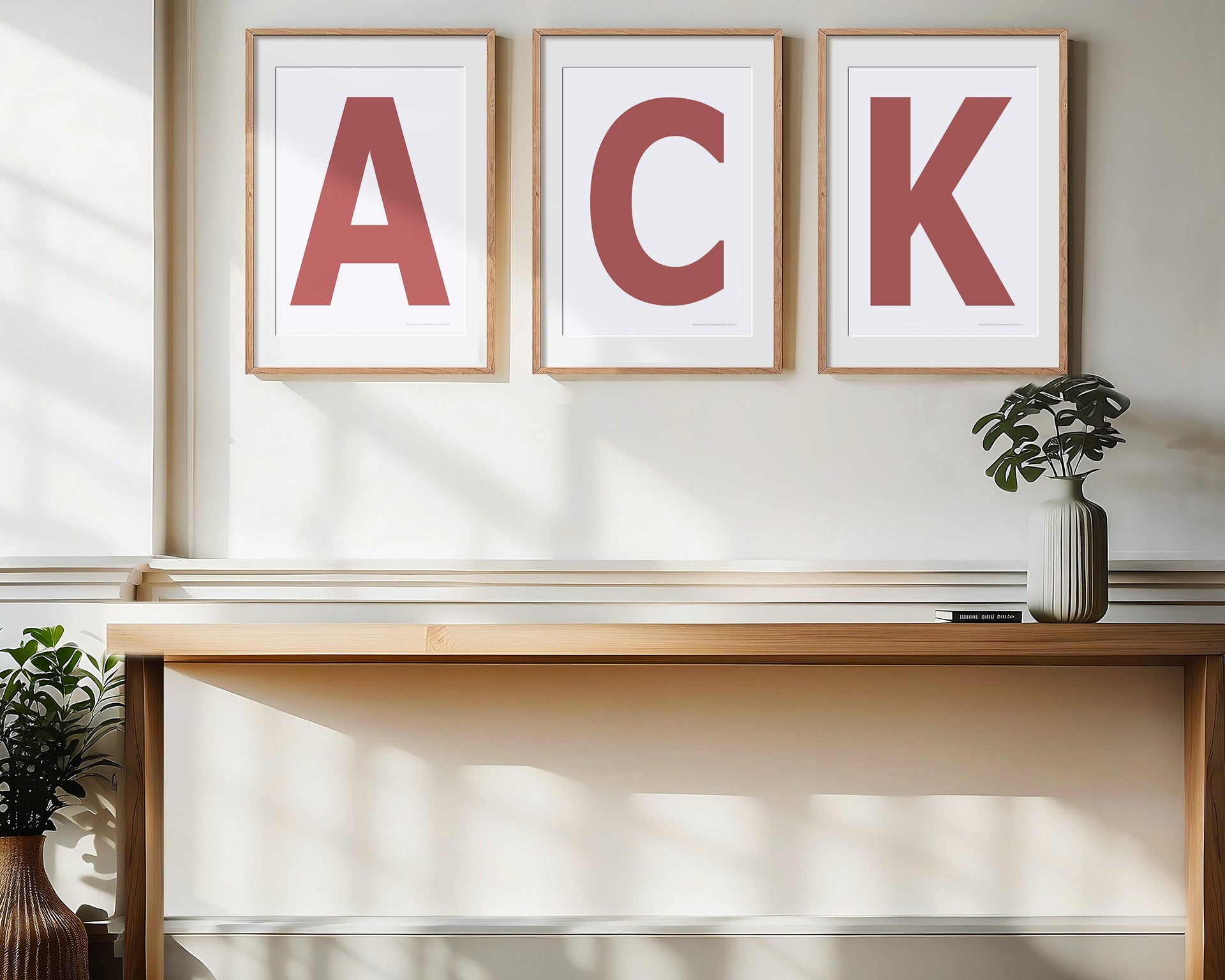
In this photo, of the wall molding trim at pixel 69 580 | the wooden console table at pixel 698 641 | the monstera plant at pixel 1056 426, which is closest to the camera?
the wooden console table at pixel 698 641

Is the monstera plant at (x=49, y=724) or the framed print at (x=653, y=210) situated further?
the framed print at (x=653, y=210)

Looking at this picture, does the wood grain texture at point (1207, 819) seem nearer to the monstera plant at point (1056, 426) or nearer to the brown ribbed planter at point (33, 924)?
the monstera plant at point (1056, 426)

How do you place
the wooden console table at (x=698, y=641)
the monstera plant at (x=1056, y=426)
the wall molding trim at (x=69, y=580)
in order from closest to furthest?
the wooden console table at (x=698, y=641) < the monstera plant at (x=1056, y=426) < the wall molding trim at (x=69, y=580)

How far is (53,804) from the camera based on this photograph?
191 cm

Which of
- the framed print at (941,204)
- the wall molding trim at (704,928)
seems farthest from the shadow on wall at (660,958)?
the framed print at (941,204)

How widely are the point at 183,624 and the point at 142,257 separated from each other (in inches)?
33.4

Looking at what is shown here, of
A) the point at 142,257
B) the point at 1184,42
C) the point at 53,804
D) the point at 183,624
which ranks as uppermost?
the point at 1184,42

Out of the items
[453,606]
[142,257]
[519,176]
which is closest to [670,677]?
[453,606]

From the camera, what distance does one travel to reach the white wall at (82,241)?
206 centimetres

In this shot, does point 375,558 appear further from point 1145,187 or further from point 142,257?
point 1145,187

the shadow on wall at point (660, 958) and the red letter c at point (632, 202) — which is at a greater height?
the red letter c at point (632, 202)

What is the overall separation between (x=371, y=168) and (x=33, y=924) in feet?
5.60

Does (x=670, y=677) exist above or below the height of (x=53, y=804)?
above

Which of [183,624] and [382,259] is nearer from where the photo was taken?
[183,624]
